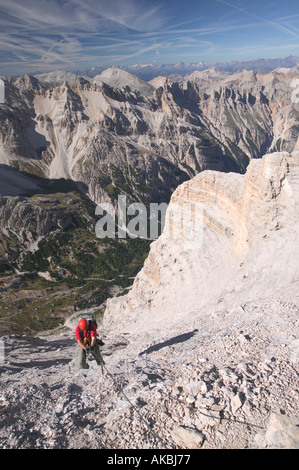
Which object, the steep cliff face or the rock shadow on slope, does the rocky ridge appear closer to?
the rock shadow on slope

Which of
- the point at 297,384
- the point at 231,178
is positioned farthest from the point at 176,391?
the point at 231,178

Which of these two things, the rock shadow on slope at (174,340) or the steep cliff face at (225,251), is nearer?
the rock shadow on slope at (174,340)

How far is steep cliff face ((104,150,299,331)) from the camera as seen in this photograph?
29.9 m

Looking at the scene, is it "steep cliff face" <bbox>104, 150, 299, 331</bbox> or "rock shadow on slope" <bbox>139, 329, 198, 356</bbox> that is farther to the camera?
"steep cliff face" <bbox>104, 150, 299, 331</bbox>

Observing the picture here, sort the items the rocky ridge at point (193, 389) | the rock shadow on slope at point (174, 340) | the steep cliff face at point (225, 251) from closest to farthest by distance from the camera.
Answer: the rocky ridge at point (193, 389) < the rock shadow on slope at point (174, 340) < the steep cliff face at point (225, 251)

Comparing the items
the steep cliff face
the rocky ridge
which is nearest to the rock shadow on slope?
the rocky ridge

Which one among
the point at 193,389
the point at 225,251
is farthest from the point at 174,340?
the point at 225,251

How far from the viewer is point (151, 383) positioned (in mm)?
13523

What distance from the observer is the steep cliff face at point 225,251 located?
29875 millimetres

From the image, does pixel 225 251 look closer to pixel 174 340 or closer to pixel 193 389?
pixel 174 340

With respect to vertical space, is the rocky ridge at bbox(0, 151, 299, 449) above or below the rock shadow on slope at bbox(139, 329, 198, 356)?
above

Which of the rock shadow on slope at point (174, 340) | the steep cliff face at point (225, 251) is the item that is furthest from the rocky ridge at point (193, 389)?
the steep cliff face at point (225, 251)

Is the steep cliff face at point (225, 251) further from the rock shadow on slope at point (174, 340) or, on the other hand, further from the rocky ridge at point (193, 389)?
the rock shadow on slope at point (174, 340)

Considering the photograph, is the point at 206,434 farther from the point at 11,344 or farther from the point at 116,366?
the point at 11,344
